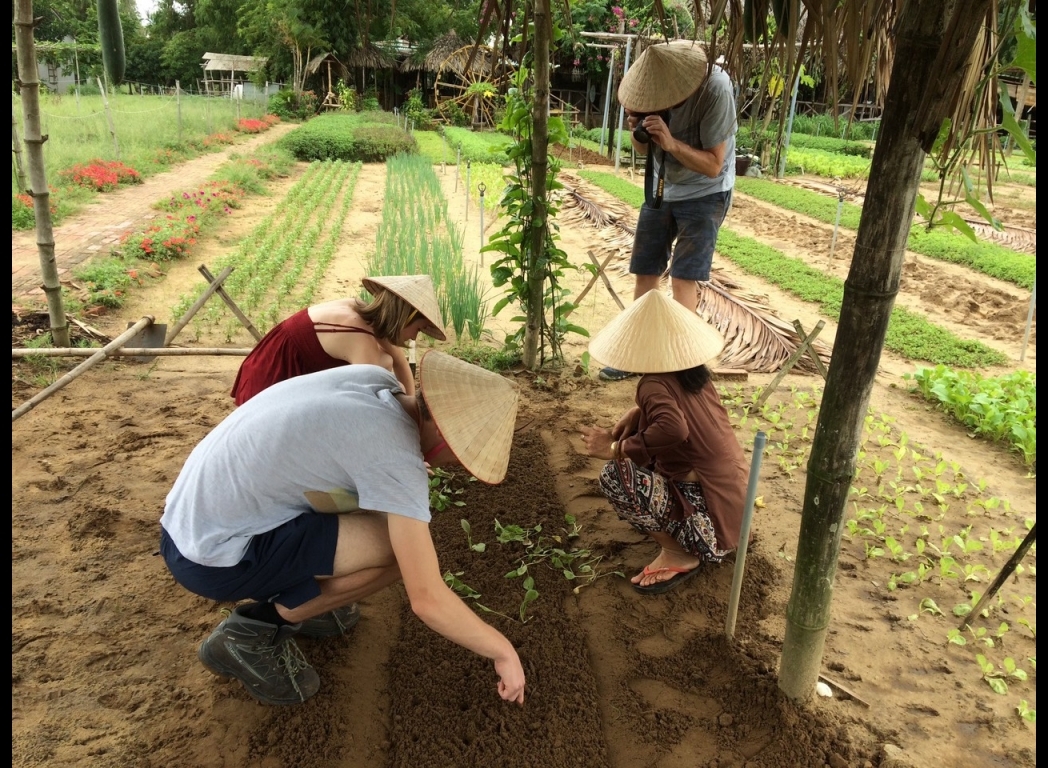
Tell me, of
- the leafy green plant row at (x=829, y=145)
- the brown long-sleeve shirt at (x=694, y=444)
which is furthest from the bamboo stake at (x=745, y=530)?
the leafy green plant row at (x=829, y=145)

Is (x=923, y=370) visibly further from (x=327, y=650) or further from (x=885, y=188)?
(x=327, y=650)

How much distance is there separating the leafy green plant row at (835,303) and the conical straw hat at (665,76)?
1.30m

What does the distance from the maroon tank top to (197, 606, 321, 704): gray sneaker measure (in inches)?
35.4

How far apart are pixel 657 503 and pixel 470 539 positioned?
741 millimetres

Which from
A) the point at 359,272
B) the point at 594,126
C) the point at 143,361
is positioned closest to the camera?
the point at 143,361

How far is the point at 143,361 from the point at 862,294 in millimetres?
4046

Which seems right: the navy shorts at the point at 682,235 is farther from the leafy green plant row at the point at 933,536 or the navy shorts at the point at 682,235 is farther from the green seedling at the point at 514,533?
the green seedling at the point at 514,533

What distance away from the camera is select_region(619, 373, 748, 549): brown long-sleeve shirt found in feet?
7.57

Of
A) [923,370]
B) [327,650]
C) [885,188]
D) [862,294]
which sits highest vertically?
[885,188]

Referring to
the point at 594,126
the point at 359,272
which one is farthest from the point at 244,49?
the point at 359,272

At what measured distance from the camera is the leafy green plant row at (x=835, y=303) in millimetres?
5059

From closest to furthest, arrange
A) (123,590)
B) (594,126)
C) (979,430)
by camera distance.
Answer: (123,590), (979,430), (594,126)

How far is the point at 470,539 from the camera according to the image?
8.95 ft

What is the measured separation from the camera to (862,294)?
156 cm
